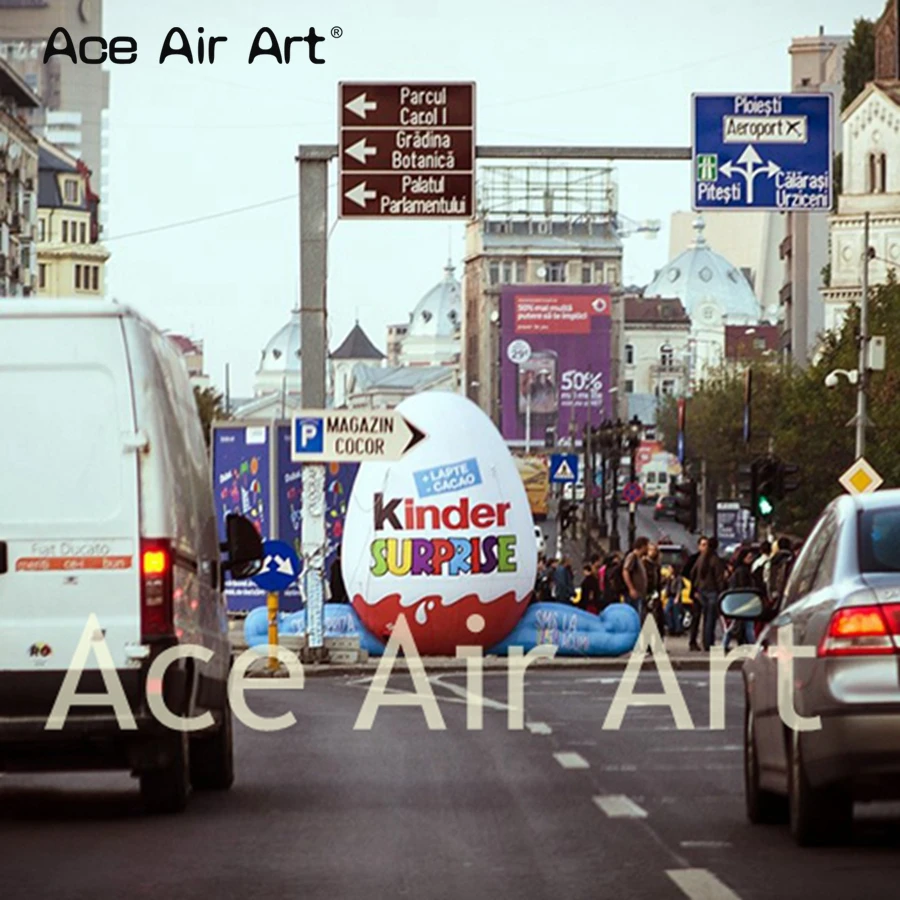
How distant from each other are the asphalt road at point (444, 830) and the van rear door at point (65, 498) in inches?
35.5

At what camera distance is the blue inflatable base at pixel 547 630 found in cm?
4056

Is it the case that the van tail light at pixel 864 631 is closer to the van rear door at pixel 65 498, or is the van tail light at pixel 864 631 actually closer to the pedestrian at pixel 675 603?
the van rear door at pixel 65 498

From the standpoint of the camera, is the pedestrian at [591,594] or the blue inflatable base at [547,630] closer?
the blue inflatable base at [547,630]

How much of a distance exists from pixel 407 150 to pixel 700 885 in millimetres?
22889

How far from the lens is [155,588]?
46.9ft

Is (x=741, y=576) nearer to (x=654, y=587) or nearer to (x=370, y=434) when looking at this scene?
(x=654, y=587)

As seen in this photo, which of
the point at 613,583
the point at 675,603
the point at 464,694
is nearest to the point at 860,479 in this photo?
the point at 613,583

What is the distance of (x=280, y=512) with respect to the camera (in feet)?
171

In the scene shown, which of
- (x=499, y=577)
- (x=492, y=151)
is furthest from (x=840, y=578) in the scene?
(x=499, y=577)

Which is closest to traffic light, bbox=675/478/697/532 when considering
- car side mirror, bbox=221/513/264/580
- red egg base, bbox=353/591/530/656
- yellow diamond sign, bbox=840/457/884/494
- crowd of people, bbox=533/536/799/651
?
crowd of people, bbox=533/536/799/651

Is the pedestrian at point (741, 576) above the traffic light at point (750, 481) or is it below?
below

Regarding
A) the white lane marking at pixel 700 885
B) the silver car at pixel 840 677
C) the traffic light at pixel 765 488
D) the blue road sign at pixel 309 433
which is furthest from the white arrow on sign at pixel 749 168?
the white lane marking at pixel 700 885

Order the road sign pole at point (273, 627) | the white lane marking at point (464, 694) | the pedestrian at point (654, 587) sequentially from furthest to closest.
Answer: the pedestrian at point (654, 587), the road sign pole at point (273, 627), the white lane marking at point (464, 694)

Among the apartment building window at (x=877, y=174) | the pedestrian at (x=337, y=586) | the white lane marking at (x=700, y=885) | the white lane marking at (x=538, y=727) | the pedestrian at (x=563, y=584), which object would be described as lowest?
the pedestrian at (x=563, y=584)
